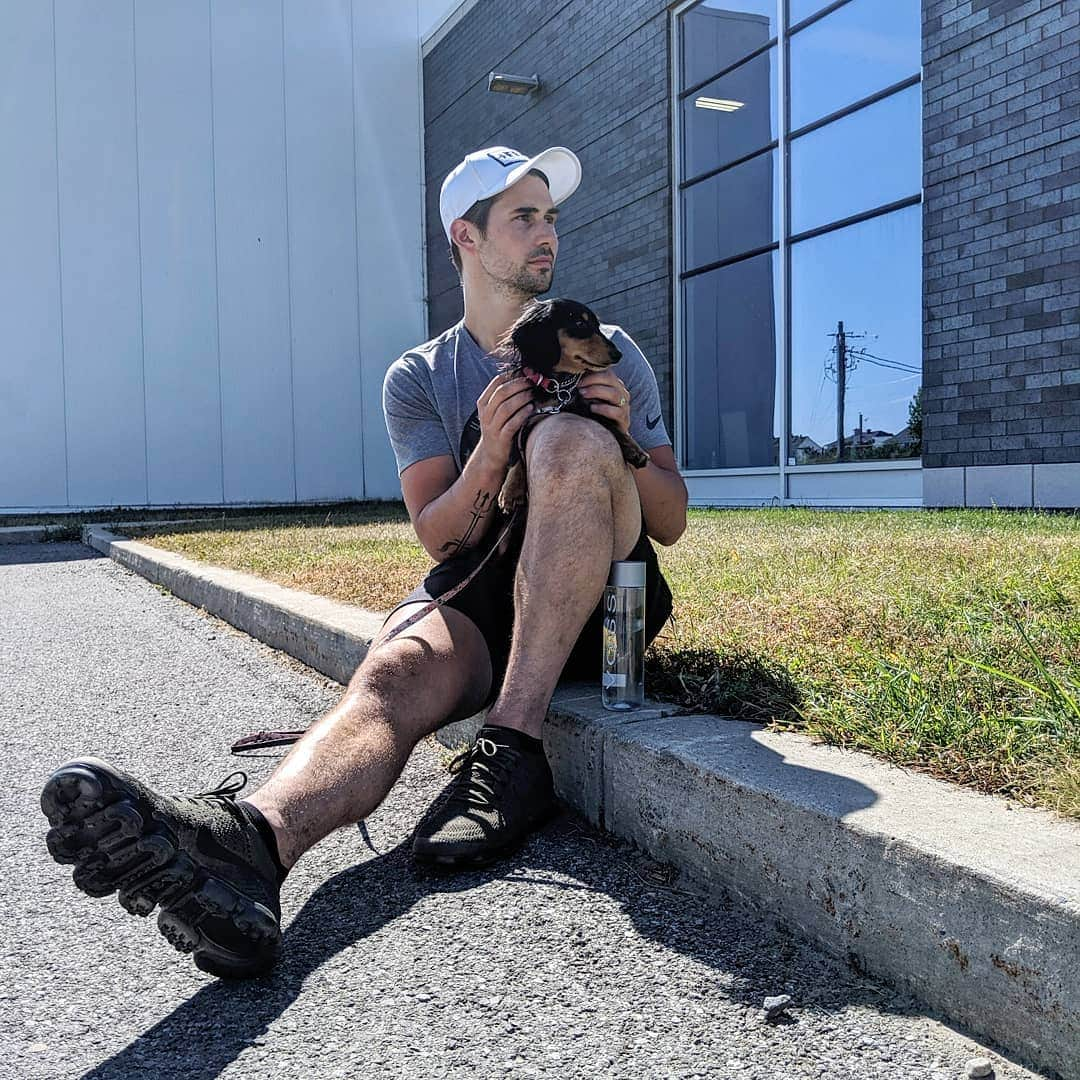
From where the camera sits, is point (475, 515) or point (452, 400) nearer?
point (475, 515)

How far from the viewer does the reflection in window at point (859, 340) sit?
9.02m

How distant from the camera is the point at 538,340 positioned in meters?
2.28

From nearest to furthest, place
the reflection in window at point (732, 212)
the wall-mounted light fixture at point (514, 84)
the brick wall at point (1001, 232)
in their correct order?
the brick wall at point (1001, 232), the reflection in window at point (732, 212), the wall-mounted light fixture at point (514, 84)

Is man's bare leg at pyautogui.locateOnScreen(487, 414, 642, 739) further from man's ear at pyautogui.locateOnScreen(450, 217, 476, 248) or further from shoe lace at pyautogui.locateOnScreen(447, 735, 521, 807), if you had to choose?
man's ear at pyautogui.locateOnScreen(450, 217, 476, 248)

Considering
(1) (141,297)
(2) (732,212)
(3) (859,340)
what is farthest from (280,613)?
(1) (141,297)

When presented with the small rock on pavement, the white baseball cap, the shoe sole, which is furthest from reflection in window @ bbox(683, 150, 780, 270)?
the small rock on pavement

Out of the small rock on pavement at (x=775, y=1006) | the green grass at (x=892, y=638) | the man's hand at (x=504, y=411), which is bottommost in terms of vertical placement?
the small rock on pavement at (x=775, y=1006)

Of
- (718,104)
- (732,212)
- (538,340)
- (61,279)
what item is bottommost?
(538,340)

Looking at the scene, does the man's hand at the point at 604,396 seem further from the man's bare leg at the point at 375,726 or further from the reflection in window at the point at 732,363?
the reflection in window at the point at 732,363

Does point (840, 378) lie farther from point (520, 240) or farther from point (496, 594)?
point (496, 594)

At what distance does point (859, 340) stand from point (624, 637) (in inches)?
314

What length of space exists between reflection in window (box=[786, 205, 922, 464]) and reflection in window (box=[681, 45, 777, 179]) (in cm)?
144

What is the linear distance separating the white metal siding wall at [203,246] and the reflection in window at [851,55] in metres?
8.70

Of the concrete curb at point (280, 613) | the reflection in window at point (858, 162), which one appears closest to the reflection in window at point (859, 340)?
the reflection in window at point (858, 162)
